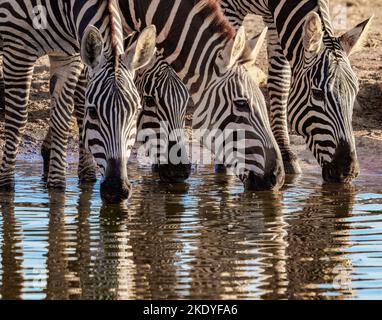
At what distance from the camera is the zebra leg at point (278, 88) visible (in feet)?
47.1

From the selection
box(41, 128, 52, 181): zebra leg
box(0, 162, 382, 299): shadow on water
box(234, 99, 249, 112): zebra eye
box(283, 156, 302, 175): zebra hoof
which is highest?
box(234, 99, 249, 112): zebra eye

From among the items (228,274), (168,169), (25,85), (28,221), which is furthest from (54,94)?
(228,274)

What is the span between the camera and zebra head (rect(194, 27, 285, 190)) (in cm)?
1129

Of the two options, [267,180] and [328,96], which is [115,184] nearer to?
[267,180]

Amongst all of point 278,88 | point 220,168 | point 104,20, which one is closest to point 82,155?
point 220,168

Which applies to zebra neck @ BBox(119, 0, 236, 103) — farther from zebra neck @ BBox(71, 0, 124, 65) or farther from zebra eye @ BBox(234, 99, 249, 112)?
zebra neck @ BBox(71, 0, 124, 65)

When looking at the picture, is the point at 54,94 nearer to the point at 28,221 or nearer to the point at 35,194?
the point at 35,194

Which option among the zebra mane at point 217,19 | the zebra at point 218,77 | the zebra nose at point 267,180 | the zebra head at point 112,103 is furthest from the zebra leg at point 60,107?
the zebra nose at point 267,180

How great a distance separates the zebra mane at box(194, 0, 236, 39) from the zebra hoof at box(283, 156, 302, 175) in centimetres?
271

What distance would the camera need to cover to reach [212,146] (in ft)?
38.4

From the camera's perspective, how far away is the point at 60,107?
12711 mm

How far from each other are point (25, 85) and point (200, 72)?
189 cm

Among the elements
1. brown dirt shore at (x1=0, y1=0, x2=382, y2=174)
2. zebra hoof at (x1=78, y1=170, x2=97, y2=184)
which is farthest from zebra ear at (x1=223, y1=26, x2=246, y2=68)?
brown dirt shore at (x1=0, y1=0, x2=382, y2=174)

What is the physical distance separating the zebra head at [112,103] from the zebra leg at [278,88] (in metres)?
3.90
